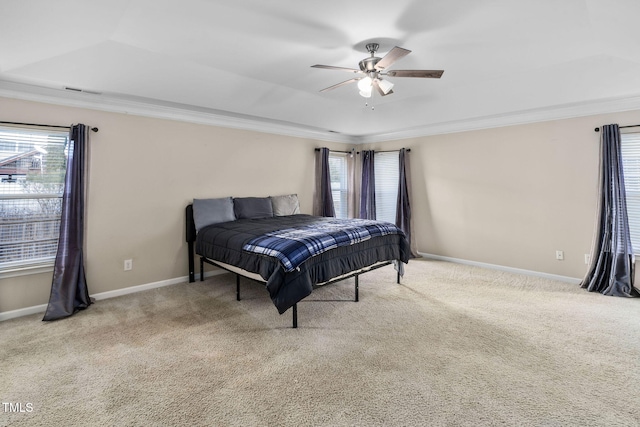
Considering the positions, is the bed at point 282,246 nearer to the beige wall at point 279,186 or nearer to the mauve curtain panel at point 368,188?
the beige wall at point 279,186

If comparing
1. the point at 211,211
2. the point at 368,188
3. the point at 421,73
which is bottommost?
the point at 211,211

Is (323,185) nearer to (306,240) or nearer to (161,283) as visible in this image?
(306,240)

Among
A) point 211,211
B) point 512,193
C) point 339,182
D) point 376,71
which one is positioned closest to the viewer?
point 376,71

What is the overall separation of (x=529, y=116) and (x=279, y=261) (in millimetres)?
3938

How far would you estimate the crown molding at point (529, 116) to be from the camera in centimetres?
356

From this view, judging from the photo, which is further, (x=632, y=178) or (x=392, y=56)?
(x=632, y=178)

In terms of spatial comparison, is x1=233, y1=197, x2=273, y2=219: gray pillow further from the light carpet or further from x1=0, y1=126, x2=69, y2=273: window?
x1=0, y1=126, x2=69, y2=273: window

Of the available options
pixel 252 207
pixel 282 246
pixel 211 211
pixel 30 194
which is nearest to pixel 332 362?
pixel 282 246

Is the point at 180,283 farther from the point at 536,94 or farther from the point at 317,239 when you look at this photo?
the point at 536,94

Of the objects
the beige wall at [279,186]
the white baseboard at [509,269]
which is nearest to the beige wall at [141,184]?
the beige wall at [279,186]

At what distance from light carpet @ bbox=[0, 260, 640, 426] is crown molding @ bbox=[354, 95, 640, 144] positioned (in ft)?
7.23

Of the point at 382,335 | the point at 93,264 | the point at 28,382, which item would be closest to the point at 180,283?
the point at 93,264

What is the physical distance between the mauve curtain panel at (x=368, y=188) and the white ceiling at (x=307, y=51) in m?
1.80

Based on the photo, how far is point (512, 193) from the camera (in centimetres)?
439
